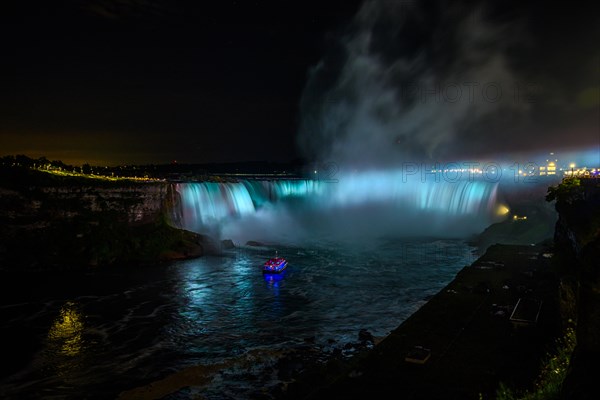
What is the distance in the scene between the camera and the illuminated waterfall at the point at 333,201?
192 ft

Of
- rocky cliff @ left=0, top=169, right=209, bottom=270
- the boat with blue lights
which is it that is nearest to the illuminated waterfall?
rocky cliff @ left=0, top=169, right=209, bottom=270

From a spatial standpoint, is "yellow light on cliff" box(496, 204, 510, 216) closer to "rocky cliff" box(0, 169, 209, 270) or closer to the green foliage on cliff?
"rocky cliff" box(0, 169, 209, 270)

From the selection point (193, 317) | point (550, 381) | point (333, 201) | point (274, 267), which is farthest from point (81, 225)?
point (333, 201)

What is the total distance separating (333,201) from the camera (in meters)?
90.1

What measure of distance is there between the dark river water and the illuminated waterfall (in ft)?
49.5

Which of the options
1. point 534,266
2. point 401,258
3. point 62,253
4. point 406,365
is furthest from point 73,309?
point 534,266

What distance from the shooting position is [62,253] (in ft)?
139

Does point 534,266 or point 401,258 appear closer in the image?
point 534,266

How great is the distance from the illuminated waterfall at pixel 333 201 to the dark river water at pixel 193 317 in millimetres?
15096

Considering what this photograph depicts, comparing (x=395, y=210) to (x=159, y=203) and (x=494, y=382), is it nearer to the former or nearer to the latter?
(x=159, y=203)

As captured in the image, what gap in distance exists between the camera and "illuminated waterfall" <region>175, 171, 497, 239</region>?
192 feet

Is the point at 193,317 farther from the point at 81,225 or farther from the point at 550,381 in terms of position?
the point at 81,225

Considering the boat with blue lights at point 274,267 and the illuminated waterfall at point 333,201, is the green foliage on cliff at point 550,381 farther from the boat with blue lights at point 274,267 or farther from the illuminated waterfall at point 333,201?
the illuminated waterfall at point 333,201

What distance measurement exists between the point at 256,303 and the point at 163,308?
620 centimetres
